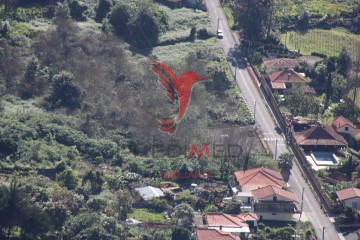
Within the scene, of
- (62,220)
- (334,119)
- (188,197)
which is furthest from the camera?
(334,119)

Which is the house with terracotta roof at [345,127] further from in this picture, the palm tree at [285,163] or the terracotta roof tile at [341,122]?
the palm tree at [285,163]

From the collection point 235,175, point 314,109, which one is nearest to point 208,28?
point 314,109

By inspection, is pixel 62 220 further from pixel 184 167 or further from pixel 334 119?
pixel 334 119

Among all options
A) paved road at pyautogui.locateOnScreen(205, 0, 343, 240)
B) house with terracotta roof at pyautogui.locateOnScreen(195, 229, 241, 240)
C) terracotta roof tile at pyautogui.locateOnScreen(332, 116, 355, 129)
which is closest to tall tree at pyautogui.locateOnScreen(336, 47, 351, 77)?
paved road at pyautogui.locateOnScreen(205, 0, 343, 240)

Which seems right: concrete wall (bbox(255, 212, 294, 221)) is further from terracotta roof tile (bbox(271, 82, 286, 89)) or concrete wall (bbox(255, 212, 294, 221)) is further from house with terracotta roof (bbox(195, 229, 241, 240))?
terracotta roof tile (bbox(271, 82, 286, 89))

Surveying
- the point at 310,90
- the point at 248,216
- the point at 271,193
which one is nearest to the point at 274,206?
the point at 271,193

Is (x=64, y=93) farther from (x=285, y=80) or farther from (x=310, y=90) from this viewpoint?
(x=310, y=90)
